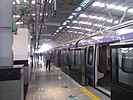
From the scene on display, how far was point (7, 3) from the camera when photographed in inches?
184

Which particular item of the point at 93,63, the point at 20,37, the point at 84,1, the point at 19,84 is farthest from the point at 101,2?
the point at 19,84

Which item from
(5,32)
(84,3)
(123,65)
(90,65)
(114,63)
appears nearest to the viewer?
(5,32)

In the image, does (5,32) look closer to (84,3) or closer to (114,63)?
(114,63)

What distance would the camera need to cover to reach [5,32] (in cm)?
471

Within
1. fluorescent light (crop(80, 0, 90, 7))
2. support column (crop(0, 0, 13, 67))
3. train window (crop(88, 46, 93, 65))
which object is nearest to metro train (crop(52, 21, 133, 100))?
train window (crop(88, 46, 93, 65))

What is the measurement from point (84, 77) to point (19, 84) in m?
6.43

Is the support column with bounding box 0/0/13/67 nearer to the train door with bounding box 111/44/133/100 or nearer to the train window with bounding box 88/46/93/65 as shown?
the train door with bounding box 111/44/133/100

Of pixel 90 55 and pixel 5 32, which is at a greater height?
pixel 5 32

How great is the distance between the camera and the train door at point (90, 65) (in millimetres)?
9484

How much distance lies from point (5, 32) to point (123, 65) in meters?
3.08

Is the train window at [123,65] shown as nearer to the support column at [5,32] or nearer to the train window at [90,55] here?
the support column at [5,32]

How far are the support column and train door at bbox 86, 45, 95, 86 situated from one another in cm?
535

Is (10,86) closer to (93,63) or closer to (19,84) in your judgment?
(19,84)

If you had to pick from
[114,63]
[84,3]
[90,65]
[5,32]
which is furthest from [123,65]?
[84,3]
